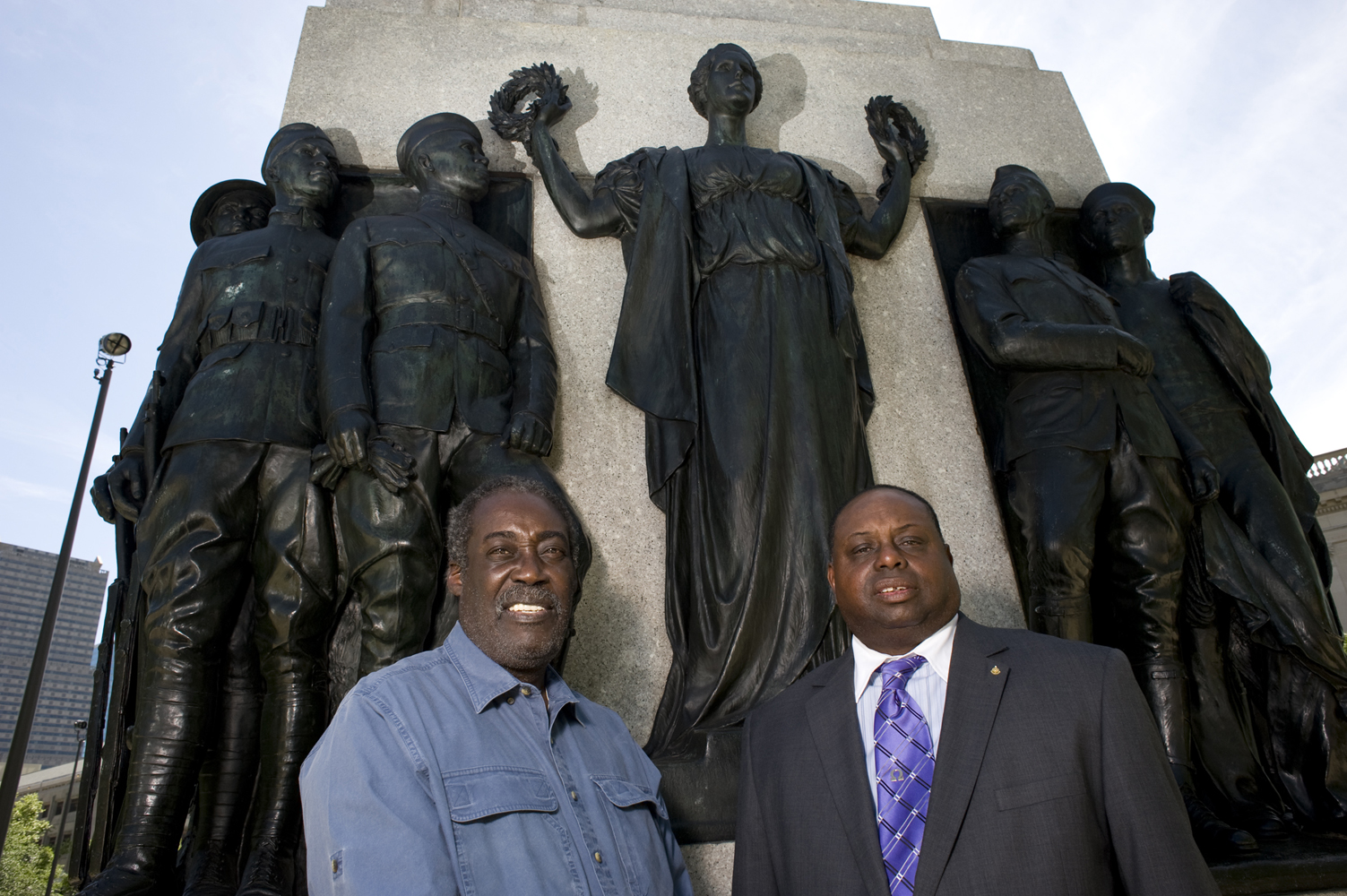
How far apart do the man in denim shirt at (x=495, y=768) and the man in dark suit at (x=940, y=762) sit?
0.35m

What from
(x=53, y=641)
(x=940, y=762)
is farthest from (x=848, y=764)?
(x=53, y=641)

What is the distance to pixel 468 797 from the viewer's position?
69.9 inches

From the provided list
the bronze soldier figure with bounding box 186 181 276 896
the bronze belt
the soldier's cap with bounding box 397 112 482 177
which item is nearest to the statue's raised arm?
the soldier's cap with bounding box 397 112 482 177

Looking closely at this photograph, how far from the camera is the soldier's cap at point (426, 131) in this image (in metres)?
4.94

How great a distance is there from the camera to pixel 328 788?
171cm

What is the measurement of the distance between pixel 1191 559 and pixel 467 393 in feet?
12.1

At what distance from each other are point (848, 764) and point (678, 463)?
2.40 m

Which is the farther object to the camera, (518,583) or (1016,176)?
(1016,176)

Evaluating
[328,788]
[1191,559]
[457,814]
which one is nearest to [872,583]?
[457,814]

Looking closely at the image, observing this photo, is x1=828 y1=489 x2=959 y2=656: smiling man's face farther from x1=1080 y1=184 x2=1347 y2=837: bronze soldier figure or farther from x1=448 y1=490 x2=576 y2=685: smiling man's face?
x1=1080 y1=184 x2=1347 y2=837: bronze soldier figure

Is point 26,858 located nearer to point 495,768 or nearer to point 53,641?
point 495,768

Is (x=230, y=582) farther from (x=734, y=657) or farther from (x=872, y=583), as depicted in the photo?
(x=872, y=583)

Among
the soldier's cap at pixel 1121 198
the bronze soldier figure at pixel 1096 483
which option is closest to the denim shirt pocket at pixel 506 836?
the bronze soldier figure at pixel 1096 483

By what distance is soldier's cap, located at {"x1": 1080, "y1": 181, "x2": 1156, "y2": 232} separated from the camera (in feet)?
18.7
